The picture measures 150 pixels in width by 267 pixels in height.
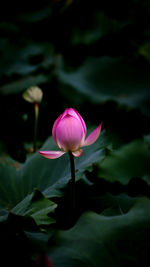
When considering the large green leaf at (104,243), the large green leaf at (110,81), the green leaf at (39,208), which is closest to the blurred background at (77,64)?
the large green leaf at (110,81)

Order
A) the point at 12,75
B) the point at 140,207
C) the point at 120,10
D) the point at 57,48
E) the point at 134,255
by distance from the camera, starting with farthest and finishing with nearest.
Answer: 1. the point at 57,48
2. the point at 120,10
3. the point at 12,75
4. the point at 140,207
5. the point at 134,255

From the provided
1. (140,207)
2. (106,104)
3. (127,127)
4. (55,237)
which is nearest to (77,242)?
(55,237)

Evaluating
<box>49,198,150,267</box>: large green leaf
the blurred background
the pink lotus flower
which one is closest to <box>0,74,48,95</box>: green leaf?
the blurred background

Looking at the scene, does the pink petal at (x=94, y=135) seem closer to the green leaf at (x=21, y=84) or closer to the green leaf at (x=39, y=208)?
the green leaf at (x=39, y=208)

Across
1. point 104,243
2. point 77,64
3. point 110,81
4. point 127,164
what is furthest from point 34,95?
point 77,64

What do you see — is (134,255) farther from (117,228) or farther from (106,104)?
(106,104)

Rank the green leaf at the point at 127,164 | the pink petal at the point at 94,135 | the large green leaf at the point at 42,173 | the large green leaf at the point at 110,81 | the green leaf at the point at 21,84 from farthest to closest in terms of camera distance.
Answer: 1. the green leaf at the point at 21,84
2. the large green leaf at the point at 110,81
3. the green leaf at the point at 127,164
4. the large green leaf at the point at 42,173
5. the pink petal at the point at 94,135
